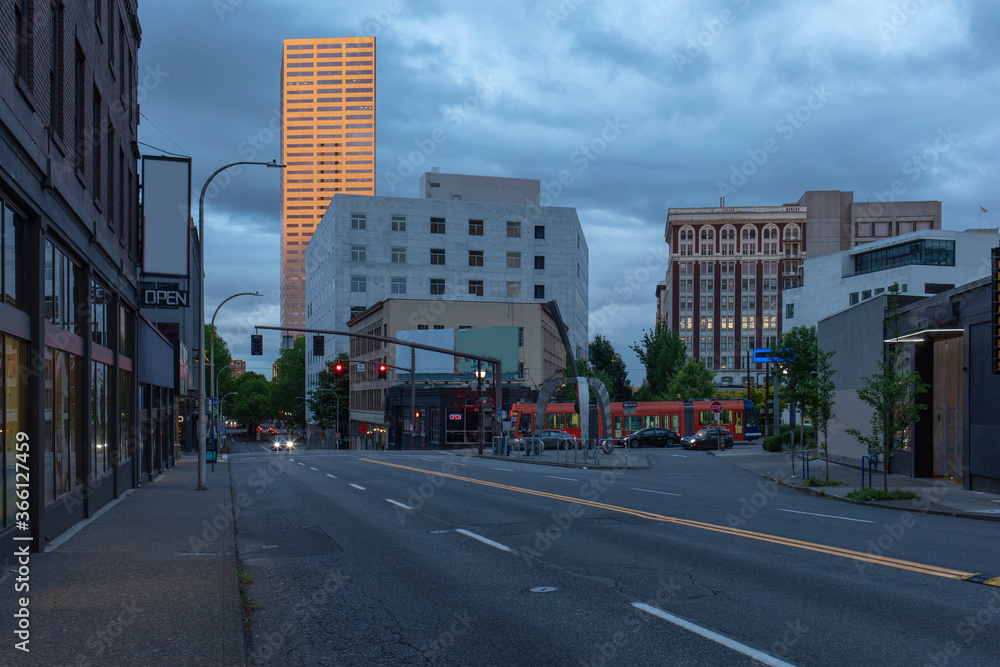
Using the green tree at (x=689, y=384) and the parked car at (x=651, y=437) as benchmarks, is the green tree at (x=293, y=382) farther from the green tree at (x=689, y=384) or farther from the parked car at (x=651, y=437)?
the parked car at (x=651, y=437)

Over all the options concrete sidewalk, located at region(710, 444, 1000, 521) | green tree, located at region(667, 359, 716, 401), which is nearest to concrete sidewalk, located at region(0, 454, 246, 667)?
concrete sidewalk, located at region(710, 444, 1000, 521)

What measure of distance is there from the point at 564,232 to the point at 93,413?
75.3m

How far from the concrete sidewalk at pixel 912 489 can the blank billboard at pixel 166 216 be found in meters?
20.4

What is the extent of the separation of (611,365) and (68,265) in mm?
112572

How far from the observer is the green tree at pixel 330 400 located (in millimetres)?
97500

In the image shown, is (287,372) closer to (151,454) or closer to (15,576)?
(151,454)

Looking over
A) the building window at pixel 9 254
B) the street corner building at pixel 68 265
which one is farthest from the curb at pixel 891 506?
the building window at pixel 9 254

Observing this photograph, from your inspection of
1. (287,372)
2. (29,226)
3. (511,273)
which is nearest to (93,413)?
(29,226)

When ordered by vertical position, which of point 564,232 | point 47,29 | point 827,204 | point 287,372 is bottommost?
point 287,372

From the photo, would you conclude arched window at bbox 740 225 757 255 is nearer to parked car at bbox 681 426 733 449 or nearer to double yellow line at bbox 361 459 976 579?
parked car at bbox 681 426 733 449

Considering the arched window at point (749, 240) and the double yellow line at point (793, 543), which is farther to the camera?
the arched window at point (749, 240)

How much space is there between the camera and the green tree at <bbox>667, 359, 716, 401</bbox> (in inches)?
3453

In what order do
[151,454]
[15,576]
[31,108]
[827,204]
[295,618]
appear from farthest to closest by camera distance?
[827,204]
[151,454]
[31,108]
[15,576]
[295,618]

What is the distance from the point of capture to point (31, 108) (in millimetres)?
12727
